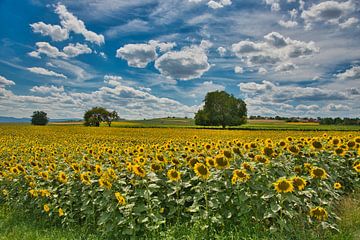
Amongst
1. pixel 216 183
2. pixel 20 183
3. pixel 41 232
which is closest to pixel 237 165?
pixel 216 183

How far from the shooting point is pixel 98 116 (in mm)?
76188

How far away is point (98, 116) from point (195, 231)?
73202 mm

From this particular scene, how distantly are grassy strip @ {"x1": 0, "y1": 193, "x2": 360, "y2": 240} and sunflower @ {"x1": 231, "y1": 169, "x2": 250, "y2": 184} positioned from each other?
2.30ft

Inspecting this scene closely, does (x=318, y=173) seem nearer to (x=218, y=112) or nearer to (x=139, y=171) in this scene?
(x=139, y=171)

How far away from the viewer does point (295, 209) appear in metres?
5.99

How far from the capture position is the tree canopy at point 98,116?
245ft

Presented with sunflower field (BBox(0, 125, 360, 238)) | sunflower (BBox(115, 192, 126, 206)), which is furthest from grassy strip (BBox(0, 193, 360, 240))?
sunflower (BBox(115, 192, 126, 206))

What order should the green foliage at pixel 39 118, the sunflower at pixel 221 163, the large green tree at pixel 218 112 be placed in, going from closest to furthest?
the sunflower at pixel 221 163 < the large green tree at pixel 218 112 < the green foliage at pixel 39 118

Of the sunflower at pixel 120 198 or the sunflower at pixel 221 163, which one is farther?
the sunflower at pixel 221 163

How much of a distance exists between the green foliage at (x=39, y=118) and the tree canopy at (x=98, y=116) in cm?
1438


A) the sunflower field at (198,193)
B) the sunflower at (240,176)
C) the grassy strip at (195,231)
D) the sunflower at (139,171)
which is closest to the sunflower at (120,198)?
the sunflower field at (198,193)

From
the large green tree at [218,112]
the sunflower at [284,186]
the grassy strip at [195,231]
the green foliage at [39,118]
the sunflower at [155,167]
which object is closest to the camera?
the sunflower at [284,186]

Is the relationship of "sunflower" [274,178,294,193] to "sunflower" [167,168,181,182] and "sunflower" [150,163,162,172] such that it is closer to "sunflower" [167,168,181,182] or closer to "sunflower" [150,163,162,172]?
"sunflower" [167,168,181,182]

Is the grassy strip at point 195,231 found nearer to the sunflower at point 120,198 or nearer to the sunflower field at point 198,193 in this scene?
the sunflower field at point 198,193
